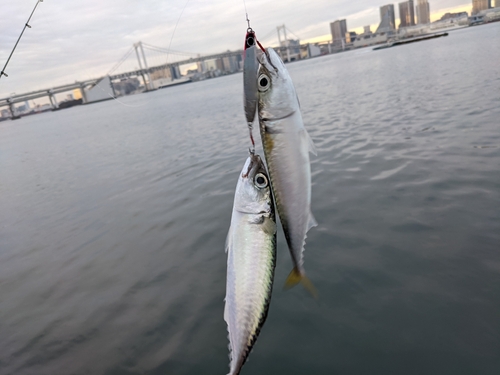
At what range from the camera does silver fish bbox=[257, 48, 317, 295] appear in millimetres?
2271

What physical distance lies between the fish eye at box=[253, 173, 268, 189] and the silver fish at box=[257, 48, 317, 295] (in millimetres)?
81

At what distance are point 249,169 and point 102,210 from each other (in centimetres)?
1071

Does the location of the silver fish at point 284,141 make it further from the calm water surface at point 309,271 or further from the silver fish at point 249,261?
the calm water surface at point 309,271

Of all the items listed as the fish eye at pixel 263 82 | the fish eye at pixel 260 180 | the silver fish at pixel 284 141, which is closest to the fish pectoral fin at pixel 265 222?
the silver fish at pixel 284 141

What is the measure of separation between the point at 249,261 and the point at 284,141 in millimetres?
984

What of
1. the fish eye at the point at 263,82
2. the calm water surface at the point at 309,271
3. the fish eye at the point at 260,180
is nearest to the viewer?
the fish eye at the point at 263,82

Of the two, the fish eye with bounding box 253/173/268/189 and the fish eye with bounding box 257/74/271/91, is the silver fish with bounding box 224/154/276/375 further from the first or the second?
the fish eye with bounding box 257/74/271/91

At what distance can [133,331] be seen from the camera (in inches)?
211

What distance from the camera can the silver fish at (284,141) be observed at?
2271mm

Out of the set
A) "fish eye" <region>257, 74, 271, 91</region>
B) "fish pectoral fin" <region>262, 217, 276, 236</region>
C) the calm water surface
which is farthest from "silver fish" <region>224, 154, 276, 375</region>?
the calm water surface

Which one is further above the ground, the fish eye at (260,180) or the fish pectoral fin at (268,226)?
the fish eye at (260,180)

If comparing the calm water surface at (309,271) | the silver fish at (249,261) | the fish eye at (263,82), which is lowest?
the calm water surface at (309,271)

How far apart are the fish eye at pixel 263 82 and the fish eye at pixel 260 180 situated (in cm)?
64

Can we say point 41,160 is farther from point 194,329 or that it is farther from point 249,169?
point 249,169
